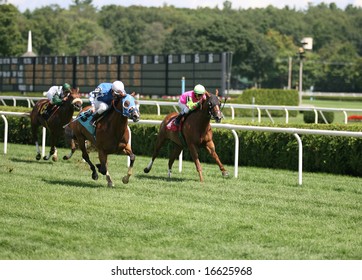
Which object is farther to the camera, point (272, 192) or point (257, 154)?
point (257, 154)

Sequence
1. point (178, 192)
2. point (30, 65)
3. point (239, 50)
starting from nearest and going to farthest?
point (178, 192)
point (30, 65)
point (239, 50)

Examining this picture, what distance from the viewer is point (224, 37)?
74.2 metres

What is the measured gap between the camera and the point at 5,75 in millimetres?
28297

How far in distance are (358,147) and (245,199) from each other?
3.04 m

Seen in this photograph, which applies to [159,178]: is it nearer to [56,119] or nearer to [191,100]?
[191,100]

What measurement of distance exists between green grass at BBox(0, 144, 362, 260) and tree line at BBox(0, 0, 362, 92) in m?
53.8

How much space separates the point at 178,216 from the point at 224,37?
6810cm

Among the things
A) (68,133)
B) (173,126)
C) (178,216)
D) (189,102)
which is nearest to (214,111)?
(189,102)

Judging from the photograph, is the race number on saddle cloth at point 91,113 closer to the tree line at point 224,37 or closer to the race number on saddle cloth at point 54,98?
the race number on saddle cloth at point 54,98

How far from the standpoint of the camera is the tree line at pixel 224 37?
75575 mm

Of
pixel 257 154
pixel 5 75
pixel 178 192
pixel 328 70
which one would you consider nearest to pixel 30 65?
pixel 5 75

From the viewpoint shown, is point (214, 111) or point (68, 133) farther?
point (68, 133)
